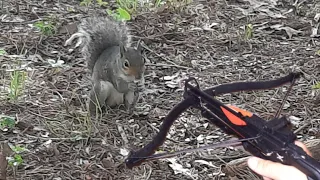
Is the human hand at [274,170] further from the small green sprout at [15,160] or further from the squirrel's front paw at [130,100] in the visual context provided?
the squirrel's front paw at [130,100]

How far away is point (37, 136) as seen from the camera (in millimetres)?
3021

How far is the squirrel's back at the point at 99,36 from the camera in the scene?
11.6ft

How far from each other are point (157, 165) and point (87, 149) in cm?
38

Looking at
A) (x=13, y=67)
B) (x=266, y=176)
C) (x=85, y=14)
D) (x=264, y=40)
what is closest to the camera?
(x=266, y=176)

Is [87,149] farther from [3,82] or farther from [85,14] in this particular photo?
[85,14]

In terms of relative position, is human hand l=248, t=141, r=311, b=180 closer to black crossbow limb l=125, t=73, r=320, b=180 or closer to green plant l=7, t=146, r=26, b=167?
black crossbow limb l=125, t=73, r=320, b=180

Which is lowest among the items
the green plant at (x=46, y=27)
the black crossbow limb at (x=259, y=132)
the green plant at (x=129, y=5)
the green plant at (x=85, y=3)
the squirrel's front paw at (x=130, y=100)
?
the squirrel's front paw at (x=130, y=100)

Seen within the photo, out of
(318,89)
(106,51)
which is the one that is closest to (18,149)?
(106,51)

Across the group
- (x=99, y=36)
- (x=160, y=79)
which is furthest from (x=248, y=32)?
(x=99, y=36)

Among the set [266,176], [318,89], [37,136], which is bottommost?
[37,136]

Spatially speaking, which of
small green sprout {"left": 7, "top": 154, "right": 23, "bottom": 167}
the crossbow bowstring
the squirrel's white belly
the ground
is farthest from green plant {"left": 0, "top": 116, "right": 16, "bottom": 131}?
the crossbow bowstring

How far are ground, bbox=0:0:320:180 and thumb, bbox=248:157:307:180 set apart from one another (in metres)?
1.34

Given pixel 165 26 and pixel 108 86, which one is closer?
pixel 108 86

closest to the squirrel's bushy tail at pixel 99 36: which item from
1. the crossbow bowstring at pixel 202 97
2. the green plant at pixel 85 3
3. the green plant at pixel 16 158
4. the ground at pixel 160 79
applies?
the ground at pixel 160 79
